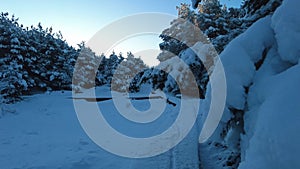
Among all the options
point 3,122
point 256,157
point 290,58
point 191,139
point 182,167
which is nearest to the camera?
point 256,157

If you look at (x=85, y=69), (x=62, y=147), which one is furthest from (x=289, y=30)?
(x=85, y=69)

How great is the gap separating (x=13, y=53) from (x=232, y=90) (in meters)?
22.8

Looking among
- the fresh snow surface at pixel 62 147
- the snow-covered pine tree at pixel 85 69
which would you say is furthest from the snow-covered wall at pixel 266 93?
the snow-covered pine tree at pixel 85 69

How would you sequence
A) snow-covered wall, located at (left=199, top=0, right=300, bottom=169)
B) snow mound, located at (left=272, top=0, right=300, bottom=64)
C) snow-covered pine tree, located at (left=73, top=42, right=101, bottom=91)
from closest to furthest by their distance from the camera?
snow-covered wall, located at (left=199, top=0, right=300, bottom=169) < snow mound, located at (left=272, top=0, right=300, bottom=64) < snow-covered pine tree, located at (left=73, top=42, right=101, bottom=91)

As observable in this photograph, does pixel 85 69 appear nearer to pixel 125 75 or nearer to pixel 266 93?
pixel 125 75

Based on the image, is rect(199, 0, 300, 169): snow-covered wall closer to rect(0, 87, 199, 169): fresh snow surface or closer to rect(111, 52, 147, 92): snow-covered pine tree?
rect(0, 87, 199, 169): fresh snow surface

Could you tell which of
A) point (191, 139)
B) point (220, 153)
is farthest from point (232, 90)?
point (191, 139)

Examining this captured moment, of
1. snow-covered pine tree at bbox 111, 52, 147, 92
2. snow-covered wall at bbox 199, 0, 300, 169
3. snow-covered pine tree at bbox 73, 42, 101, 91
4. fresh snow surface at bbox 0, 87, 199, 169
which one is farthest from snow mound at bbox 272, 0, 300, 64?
snow-covered pine tree at bbox 111, 52, 147, 92

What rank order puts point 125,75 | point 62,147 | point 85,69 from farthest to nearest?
1. point 125,75
2. point 85,69
3. point 62,147

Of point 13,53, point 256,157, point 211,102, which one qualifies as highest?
point 13,53

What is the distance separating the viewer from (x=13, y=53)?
68.2ft

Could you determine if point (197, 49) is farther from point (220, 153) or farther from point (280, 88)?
point (280, 88)

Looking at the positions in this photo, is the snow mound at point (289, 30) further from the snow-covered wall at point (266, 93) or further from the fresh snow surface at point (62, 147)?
the fresh snow surface at point (62, 147)

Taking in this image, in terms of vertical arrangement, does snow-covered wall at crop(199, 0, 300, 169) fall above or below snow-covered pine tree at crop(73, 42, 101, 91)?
below
